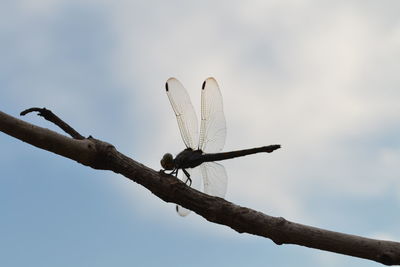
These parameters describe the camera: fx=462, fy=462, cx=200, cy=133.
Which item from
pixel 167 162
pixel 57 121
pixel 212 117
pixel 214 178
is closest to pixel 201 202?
pixel 57 121

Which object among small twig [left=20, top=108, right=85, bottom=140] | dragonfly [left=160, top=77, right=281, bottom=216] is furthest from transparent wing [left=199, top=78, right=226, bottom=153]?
small twig [left=20, top=108, right=85, bottom=140]

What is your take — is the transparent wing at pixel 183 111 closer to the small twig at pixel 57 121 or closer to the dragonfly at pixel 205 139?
the dragonfly at pixel 205 139

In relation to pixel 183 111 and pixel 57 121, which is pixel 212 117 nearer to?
pixel 183 111

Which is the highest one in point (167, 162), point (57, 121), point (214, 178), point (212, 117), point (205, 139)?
point (212, 117)

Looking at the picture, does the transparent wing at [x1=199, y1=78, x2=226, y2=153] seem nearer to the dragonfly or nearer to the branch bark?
the dragonfly

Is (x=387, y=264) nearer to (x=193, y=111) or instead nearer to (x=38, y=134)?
(x=38, y=134)

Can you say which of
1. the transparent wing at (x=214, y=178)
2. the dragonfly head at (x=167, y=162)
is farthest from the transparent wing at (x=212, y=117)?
the dragonfly head at (x=167, y=162)
